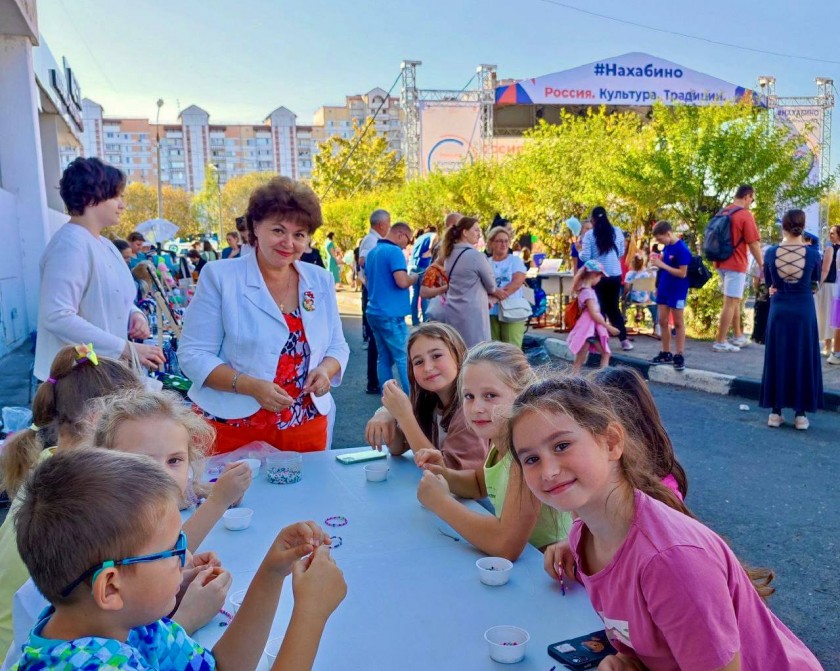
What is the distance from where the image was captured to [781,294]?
237 inches

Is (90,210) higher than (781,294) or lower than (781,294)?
higher

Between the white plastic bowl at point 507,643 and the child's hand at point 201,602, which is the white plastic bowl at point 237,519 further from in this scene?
the white plastic bowl at point 507,643

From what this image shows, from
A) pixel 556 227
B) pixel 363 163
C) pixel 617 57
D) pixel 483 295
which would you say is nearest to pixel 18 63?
pixel 483 295

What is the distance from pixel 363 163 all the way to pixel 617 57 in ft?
58.0

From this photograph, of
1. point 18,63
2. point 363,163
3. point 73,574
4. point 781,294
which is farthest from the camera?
point 363,163

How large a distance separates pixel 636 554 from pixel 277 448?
Answer: 1.99 metres

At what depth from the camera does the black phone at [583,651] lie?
149cm

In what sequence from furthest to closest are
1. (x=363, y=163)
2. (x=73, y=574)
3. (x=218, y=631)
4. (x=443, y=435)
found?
(x=363, y=163) → (x=443, y=435) → (x=218, y=631) → (x=73, y=574)

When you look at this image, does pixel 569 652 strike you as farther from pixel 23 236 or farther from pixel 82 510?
pixel 23 236

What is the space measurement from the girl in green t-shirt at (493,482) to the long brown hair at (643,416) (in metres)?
0.33

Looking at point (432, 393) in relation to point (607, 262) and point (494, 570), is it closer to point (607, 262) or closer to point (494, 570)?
point (494, 570)

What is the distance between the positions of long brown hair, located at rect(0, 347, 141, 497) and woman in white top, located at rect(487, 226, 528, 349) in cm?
508

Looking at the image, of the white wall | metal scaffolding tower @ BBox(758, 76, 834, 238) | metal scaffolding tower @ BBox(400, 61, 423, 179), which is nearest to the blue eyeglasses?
the white wall

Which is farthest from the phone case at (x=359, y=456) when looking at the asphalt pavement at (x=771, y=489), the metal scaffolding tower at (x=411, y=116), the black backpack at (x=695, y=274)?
the metal scaffolding tower at (x=411, y=116)
